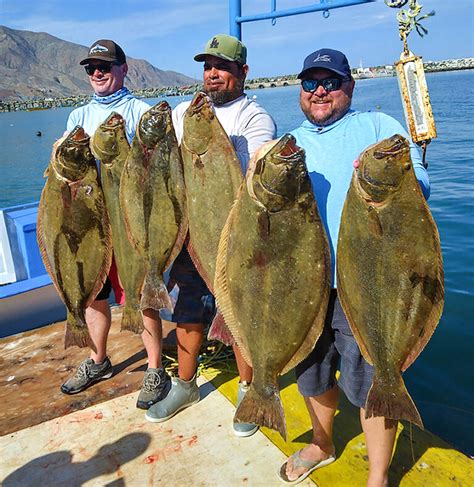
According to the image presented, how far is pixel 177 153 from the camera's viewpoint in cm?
299

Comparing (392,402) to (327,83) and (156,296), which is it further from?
(327,83)

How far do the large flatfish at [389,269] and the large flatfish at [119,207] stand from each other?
1.49 m

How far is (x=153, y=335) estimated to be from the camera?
3861 mm

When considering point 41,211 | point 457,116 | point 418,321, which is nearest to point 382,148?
point 418,321

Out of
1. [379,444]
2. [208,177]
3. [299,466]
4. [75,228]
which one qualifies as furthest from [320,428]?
[75,228]

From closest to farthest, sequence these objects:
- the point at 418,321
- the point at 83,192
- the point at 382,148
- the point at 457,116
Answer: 1. the point at 382,148
2. the point at 418,321
3. the point at 83,192
4. the point at 457,116

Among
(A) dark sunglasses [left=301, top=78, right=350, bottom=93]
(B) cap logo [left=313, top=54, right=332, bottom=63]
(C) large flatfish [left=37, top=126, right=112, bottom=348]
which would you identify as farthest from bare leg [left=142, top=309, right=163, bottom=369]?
(B) cap logo [left=313, top=54, right=332, bottom=63]

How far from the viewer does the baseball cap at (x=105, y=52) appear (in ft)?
11.7

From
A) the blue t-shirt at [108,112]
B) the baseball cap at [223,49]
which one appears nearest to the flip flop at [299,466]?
the blue t-shirt at [108,112]

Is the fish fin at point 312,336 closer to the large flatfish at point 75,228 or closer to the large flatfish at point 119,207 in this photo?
the large flatfish at point 119,207

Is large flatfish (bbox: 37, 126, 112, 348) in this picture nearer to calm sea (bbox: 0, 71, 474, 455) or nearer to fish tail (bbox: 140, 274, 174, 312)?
fish tail (bbox: 140, 274, 174, 312)

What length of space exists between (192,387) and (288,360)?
4.61ft

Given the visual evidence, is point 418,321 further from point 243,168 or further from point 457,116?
point 457,116

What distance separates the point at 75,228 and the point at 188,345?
1.23 metres
